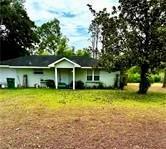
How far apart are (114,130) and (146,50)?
Answer: 13.3 metres

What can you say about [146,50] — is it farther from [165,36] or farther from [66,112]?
[66,112]

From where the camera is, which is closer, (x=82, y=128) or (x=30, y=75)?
(x=82, y=128)

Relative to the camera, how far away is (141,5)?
23000 millimetres

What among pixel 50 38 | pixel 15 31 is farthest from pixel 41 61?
pixel 50 38

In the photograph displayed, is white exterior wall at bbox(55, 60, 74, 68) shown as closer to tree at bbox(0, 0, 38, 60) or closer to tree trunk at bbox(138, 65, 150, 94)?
tree trunk at bbox(138, 65, 150, 94)

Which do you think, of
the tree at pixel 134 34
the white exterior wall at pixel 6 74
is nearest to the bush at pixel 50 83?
the white exterior wall at pixel 6 74

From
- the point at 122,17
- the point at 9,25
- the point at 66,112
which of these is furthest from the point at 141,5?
the point at 9,25

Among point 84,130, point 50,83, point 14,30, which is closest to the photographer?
point 84,130

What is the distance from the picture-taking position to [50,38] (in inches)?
2382

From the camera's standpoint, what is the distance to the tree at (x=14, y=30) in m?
42.4

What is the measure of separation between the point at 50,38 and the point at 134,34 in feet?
129

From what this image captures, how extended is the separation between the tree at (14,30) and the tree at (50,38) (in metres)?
13.6

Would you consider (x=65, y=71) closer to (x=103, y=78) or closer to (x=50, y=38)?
(x=103, y=78)

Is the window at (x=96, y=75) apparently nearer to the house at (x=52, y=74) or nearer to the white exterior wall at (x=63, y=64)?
the house at (x=52, y=74)
